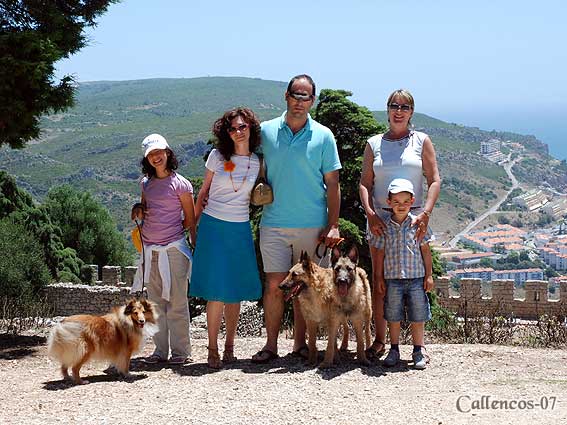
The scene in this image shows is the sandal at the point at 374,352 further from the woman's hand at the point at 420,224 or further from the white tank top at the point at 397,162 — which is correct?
the white tank top at the point at 397,162

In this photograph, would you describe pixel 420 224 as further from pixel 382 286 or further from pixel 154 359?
pixel 154 359

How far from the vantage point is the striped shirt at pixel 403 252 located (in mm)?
6184

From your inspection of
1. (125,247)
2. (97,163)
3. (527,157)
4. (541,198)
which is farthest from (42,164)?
(527,157)

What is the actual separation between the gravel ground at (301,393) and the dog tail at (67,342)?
283 mm

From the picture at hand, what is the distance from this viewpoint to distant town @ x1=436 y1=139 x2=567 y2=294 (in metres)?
53.0

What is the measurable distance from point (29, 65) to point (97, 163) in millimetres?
79535

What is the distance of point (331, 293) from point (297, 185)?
956mm

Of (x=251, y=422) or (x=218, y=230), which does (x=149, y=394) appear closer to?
(x=251, y=422)

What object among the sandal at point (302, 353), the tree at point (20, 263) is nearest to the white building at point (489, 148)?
the tree at point (20, 263)

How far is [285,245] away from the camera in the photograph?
6262mm

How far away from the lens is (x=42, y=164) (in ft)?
264

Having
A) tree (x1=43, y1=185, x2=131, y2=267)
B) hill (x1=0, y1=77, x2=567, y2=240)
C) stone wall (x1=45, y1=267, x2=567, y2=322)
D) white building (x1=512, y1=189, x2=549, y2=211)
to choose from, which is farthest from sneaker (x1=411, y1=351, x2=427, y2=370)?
white building (x1=512, y1=189, x2=549, y2=211)

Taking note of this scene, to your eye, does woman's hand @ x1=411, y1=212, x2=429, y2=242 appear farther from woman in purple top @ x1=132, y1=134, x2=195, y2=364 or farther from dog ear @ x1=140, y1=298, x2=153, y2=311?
dog ear @ x1=140, y1=298, x2=153, y2=311

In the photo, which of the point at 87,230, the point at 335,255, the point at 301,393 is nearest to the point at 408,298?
the point at 335,255
